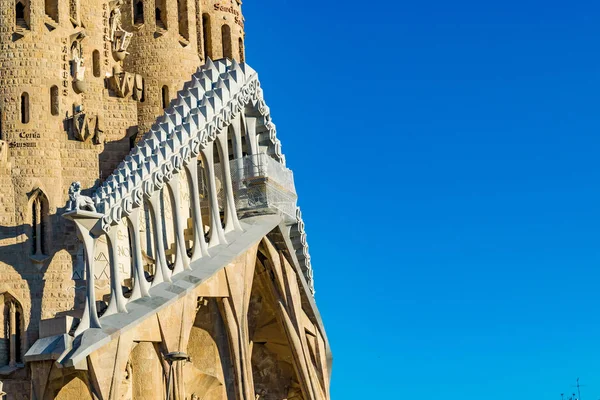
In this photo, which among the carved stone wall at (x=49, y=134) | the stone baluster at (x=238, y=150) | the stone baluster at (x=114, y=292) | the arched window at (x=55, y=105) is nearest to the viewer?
the stone baluster at (x=114, y=292)

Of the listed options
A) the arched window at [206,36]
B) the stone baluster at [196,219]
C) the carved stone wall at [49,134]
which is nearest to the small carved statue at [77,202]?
the carved stone wall at [49,134]

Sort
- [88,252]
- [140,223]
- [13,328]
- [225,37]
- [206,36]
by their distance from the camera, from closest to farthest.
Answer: [88,252]
[13,328]
[140,223]
[206,36]
[225,37]

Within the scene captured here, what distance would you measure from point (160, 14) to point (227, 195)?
992 cm

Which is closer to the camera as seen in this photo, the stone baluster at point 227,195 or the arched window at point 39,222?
the arched window at point 39,222

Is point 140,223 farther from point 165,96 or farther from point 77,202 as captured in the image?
point 77,202

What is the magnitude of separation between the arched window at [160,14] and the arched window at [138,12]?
20.4 inches

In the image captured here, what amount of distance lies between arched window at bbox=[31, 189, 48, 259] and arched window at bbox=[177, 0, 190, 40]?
10852mm

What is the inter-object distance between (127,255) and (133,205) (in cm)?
494

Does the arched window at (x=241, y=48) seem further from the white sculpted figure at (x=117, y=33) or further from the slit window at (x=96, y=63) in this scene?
the slit window at (x=96, y=63)

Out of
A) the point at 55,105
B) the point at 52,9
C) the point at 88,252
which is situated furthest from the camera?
the point at 52,9

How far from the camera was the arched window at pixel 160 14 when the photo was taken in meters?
51.0

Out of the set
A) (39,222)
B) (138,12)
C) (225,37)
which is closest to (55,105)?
(39,222)

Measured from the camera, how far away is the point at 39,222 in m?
43.0

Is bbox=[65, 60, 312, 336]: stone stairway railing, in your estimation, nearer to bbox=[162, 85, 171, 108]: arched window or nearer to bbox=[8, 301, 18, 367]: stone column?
bbox=[162, 85, 171, 108]: arched window
